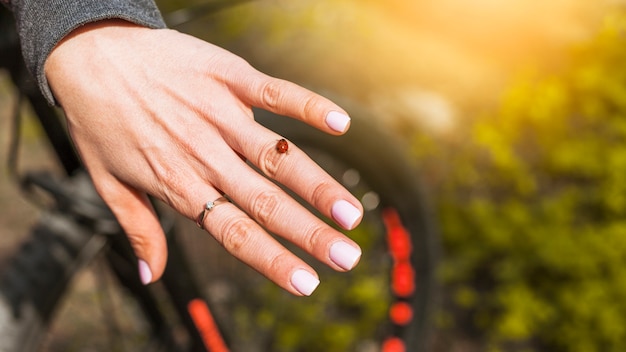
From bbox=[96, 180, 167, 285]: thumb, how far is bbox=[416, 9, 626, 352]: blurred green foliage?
1750 mm

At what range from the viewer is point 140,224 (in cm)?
124

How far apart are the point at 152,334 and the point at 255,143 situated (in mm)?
1315

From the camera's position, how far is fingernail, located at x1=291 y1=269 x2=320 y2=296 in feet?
3.53

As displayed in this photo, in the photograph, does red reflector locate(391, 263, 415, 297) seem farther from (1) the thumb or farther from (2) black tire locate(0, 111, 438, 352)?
(1) the thumb

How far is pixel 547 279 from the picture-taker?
2.73 metres

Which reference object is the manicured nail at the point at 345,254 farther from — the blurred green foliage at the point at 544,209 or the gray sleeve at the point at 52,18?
the blurred green foliage at the point at 544,209

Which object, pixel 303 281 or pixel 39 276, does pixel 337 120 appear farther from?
pixel 39 276

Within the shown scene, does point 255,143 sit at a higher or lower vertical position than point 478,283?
lower

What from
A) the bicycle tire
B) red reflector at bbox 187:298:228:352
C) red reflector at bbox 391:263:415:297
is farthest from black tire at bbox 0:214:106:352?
red reflector at bbox 391:263:415:297

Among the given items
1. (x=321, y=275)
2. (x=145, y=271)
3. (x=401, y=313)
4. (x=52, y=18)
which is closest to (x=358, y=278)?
(x=321, y=275)

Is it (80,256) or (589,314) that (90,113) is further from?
(589,314)

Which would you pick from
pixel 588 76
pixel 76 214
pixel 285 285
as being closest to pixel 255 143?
pixel 285 285

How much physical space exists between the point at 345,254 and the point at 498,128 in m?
2.24

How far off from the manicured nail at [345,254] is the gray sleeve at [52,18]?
502 mm
